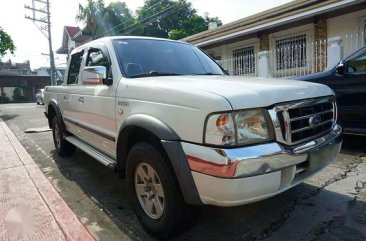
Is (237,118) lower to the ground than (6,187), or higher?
higher

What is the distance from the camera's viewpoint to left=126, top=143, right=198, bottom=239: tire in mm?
2588

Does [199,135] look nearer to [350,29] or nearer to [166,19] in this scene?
[350,29]

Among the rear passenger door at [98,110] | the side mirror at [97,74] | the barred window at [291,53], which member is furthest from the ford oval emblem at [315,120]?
the barred window at [291,53]

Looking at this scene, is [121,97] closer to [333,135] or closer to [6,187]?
[333,135]

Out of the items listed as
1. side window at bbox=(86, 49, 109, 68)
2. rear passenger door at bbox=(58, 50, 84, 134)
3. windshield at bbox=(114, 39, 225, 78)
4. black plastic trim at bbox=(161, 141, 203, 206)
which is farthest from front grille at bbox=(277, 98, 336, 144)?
rear passenger door at bbox=(58, 50, 84, 134)

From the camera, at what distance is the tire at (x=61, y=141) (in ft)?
18.5

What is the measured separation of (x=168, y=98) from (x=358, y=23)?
9827 millimetres

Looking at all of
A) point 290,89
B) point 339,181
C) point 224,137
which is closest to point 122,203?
point 224,137

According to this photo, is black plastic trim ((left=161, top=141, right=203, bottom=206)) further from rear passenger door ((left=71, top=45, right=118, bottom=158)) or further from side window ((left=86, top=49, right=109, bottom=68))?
side window ((left=86, top=49, right=109, bottom=68))

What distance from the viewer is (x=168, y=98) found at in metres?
2.64

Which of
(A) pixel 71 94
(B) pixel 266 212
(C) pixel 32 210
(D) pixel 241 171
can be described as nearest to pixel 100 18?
(A) pixel 71 94

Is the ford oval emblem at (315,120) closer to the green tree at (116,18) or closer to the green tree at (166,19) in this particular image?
the green tree at (116,18)

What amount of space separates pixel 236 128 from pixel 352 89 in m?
3.66

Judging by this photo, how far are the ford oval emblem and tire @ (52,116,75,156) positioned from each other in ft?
13.5
